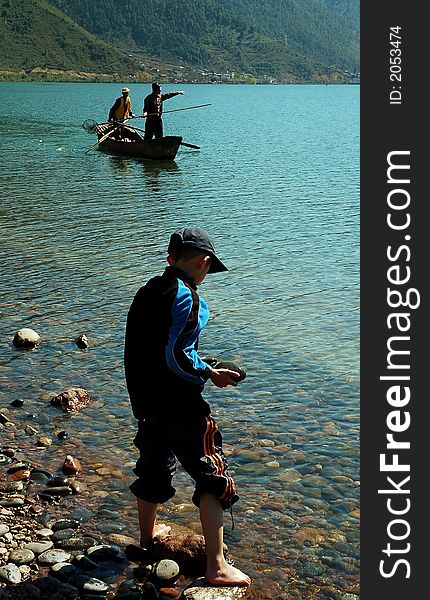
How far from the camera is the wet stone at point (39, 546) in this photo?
5.70m

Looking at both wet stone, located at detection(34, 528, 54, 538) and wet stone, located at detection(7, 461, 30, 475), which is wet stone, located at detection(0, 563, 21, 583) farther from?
wet stone, located at detection(7, 461, 30, 475)

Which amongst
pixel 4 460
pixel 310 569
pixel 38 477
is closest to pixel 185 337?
pixel 310 569

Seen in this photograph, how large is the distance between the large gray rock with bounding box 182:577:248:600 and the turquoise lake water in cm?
22

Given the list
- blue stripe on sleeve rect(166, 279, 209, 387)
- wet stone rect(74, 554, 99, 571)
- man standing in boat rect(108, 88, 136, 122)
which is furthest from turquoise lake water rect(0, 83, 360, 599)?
man standing in boat rect(108, 88, 136, 122)

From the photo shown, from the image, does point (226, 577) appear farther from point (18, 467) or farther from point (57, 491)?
point (18, 467)

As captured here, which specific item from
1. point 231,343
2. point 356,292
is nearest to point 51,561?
point 231,343

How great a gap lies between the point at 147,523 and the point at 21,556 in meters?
0.87

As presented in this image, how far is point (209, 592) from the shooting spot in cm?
534

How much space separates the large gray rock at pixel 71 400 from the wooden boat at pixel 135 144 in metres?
25.6

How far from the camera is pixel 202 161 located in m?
35.8

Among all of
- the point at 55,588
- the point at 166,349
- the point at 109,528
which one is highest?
the point at 166,349

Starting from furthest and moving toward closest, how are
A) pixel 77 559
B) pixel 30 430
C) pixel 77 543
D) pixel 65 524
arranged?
pixel 30 430, pixel 65 524, pixel 77 543, pixel 77 559

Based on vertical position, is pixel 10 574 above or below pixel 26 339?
below

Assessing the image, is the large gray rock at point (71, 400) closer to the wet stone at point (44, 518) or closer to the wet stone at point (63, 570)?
the wet stone at point (44, 518)
